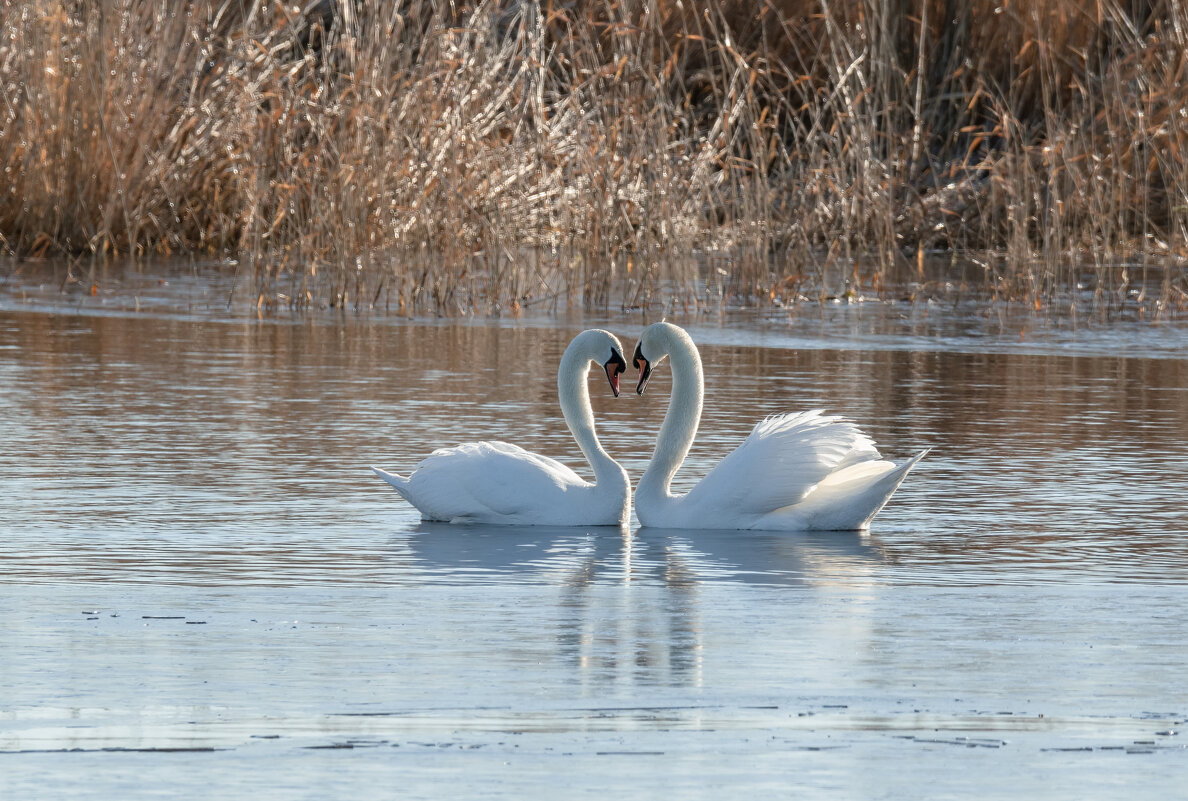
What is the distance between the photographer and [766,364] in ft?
40.3

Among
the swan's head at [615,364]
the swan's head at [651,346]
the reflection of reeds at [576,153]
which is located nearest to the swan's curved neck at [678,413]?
the swan's head at [651,346]

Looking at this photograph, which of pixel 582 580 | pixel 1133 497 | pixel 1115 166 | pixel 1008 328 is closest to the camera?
pixel 582 580

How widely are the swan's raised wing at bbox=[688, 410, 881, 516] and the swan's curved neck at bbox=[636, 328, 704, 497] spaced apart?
240 millimetres

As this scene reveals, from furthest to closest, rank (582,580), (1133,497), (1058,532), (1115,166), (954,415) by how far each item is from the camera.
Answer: (1115,166), (954,415), (1133,497), (1058,532), (582,580)

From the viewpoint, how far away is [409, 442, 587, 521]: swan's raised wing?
7.41 meters

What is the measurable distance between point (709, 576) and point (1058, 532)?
1372 mm

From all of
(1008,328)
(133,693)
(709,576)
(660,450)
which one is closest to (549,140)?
(1008,328)

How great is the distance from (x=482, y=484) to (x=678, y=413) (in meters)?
0.84

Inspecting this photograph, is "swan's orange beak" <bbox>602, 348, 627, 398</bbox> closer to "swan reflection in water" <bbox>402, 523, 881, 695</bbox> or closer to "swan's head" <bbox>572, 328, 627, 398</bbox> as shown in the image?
"swan's head" <bbox>572, 328, 627, 398</bbox>

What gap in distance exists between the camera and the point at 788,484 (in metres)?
7.31

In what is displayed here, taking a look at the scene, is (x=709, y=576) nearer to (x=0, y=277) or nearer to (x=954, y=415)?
(x=954, y=415)

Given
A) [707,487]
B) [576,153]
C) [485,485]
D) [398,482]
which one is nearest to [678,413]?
[707,487]

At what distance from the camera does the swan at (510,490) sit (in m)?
7.41

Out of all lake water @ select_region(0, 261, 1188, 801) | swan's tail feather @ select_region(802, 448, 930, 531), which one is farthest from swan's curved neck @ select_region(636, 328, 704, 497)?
swan's tail feather @ select_region(802, 448, 930, 531)
